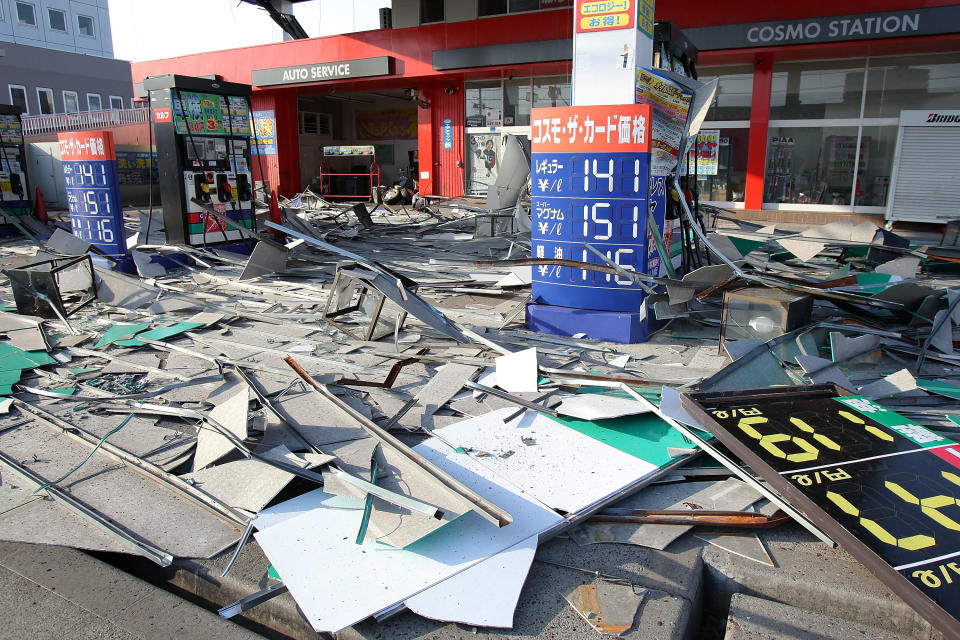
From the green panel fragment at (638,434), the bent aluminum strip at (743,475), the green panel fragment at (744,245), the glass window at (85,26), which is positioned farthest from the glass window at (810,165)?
→ the glass window at (85,26)

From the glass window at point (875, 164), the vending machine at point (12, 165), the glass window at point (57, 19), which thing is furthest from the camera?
the glass window at point (57, 19)

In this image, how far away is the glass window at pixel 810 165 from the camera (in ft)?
52.3

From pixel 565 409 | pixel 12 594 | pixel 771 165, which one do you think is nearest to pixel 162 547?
pixel 12 594

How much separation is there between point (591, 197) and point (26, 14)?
40732 millimetres

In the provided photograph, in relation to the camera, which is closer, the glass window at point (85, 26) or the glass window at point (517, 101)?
the glass window at point (517, 101)

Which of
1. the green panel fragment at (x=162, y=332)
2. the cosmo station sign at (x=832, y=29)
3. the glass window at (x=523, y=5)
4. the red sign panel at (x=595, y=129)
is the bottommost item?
the green panel fragment at (x=162, y=332)

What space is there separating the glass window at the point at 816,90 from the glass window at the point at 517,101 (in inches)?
279

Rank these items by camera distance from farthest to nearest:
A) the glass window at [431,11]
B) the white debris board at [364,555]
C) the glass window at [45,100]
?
the glass window at [45,100] → the glass window at [431,11] → the white debris board at [364,555]

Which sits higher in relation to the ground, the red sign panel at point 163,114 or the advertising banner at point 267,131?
the advertising banner at point 267,131

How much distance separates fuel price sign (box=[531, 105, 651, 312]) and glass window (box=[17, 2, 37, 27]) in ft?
130

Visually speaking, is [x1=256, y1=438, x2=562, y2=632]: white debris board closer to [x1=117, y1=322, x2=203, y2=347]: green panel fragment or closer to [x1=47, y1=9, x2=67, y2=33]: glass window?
[x1=117, y1=322, x2=203, y2=347]: green panel fragment

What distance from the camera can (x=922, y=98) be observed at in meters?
15.1

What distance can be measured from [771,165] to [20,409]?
17032mm

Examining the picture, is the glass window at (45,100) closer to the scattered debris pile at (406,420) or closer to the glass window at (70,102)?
the glass window at (70,102)
